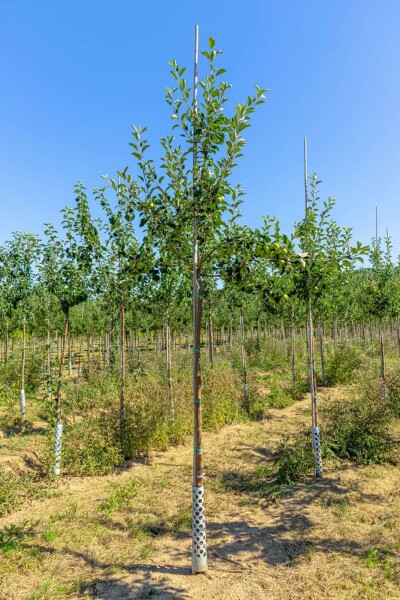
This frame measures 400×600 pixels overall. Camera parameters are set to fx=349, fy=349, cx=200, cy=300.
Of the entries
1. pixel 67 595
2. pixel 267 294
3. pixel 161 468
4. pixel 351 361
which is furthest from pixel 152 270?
pixel 351 361

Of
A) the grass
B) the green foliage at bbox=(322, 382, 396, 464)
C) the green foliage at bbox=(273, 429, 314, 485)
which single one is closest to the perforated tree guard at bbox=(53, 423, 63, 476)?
the grass

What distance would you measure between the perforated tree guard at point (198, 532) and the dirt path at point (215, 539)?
150mm

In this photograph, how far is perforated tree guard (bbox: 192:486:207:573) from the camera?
427 cm

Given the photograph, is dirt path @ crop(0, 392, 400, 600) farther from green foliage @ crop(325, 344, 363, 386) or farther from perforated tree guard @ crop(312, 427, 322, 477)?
green foliage @ crop(325, 344, 363, 386)

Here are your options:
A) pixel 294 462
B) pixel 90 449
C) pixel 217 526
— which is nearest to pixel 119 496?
pixel 90 449

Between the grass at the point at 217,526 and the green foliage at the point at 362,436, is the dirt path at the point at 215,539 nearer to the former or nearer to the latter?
the grass at the point at 217,526

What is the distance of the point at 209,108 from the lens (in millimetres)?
4059

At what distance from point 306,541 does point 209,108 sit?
5986 mm

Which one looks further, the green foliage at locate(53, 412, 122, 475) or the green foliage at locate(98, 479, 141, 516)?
the green foliage at locate(53, 412, 122, 475)

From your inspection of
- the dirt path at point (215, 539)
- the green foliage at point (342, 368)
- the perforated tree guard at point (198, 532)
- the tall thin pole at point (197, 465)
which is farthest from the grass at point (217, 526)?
the green foliage at point (342, 368)

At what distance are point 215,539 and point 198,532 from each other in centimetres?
126

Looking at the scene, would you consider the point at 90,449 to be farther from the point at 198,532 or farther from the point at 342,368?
the point at 342,368

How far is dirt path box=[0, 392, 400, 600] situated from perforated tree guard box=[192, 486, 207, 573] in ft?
A: 0.49

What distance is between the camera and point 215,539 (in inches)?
207
